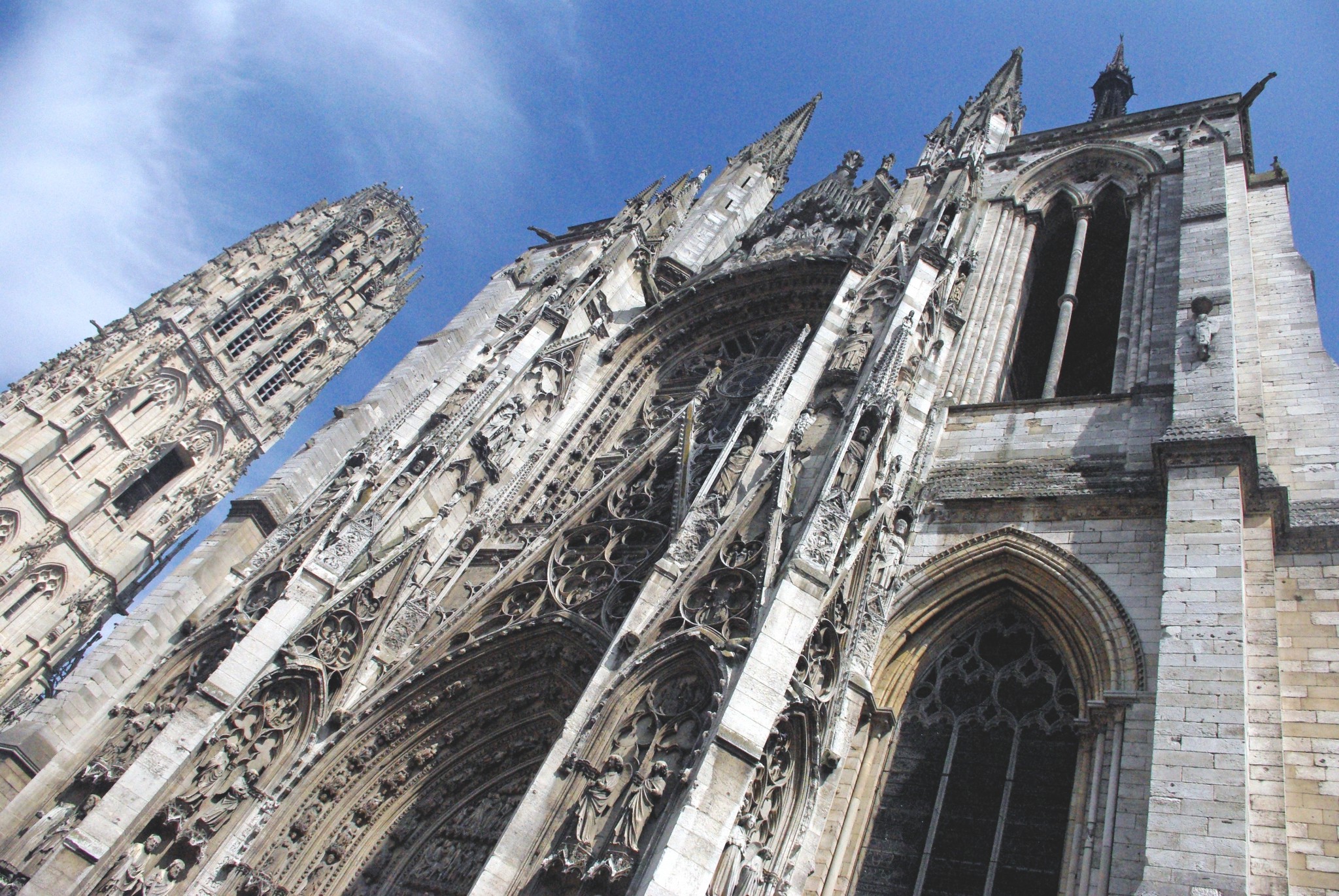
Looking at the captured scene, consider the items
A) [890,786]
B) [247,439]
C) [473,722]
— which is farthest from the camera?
[247,439]

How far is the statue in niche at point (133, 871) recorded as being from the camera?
7.34 metres

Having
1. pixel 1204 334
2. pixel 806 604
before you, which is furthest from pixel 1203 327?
pixel 806 604

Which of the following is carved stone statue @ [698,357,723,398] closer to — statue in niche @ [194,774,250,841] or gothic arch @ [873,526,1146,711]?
gothic arch @ [873,526,1146,711]

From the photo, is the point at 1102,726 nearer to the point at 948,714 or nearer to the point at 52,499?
the point at 948,714

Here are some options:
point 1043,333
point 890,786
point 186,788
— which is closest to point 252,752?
point 186,788

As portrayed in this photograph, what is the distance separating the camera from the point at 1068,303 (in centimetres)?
1294

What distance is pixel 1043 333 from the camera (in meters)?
14.0

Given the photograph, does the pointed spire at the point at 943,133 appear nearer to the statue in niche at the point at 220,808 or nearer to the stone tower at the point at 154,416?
the statue in niche at the point at 220,808

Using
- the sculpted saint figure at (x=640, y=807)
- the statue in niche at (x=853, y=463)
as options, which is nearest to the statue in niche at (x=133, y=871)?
the sculpted saint figure at (x=640, y=807)

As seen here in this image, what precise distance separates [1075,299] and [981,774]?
7.62 meters

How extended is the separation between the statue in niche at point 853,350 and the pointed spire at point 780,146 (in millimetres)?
10625

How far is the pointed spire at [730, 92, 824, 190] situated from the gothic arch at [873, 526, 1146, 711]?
42.8 ft

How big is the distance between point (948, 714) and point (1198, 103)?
466 inches

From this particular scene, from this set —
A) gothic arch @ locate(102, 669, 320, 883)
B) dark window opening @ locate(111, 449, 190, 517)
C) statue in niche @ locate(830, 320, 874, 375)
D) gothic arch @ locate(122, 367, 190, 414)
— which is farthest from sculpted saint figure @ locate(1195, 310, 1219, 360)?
gothic arch @ locate(122, 367, 190, 414)
